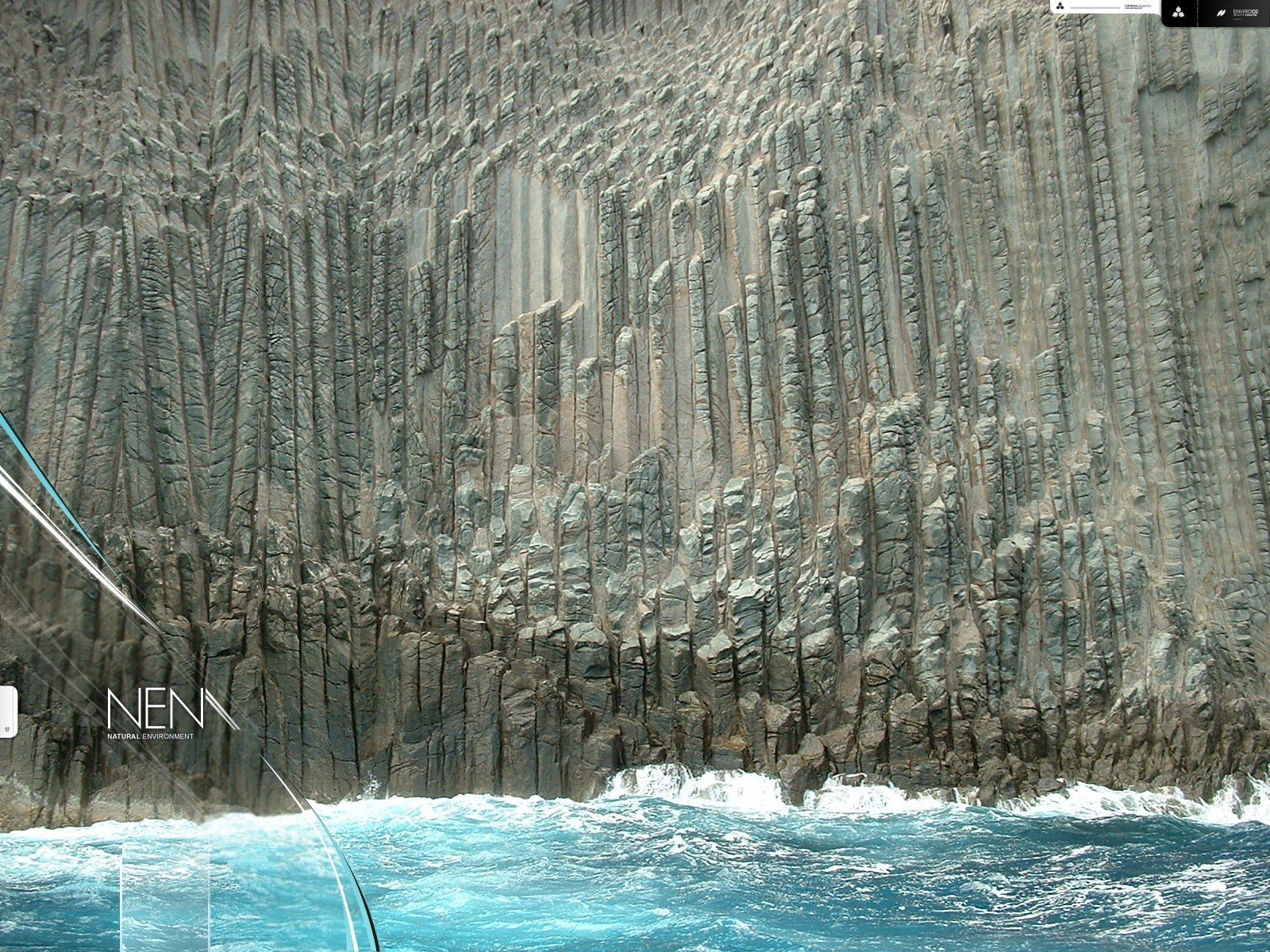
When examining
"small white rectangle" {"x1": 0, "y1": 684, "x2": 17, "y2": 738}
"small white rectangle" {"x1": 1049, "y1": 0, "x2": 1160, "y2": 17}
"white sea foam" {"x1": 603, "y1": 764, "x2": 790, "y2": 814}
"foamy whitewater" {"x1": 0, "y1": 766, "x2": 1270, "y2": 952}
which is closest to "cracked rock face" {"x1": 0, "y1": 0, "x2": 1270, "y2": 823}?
"white sea foam" {"x1": 603, "y1": 764, "x2": 790, "y2": 814}

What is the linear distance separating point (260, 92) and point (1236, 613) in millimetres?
12301

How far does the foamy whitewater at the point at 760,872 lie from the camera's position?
28.9 feet

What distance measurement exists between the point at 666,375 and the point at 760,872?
5446mm

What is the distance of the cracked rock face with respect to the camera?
11961 millimetres

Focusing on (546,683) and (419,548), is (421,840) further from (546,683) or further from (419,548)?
(419,548)

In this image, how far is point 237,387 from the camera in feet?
41.4

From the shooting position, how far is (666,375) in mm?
13000

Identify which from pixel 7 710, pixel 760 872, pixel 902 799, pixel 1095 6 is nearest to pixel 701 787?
pixel 760 872

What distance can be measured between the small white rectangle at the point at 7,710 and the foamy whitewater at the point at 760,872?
1.95 metres

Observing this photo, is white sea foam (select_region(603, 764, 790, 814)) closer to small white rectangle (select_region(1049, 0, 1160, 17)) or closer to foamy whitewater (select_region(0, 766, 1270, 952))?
foamy whitewater (select_region(0, 766, 1270, 952))

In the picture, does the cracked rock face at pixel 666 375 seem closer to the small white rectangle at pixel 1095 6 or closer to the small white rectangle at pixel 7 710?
the small white rectangle at pixel 1095 6

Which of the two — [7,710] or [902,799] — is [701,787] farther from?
[7,710]

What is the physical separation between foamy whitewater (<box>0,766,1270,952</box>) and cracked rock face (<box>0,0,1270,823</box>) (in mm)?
441

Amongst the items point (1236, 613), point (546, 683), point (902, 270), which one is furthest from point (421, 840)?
point (1236, 613)
